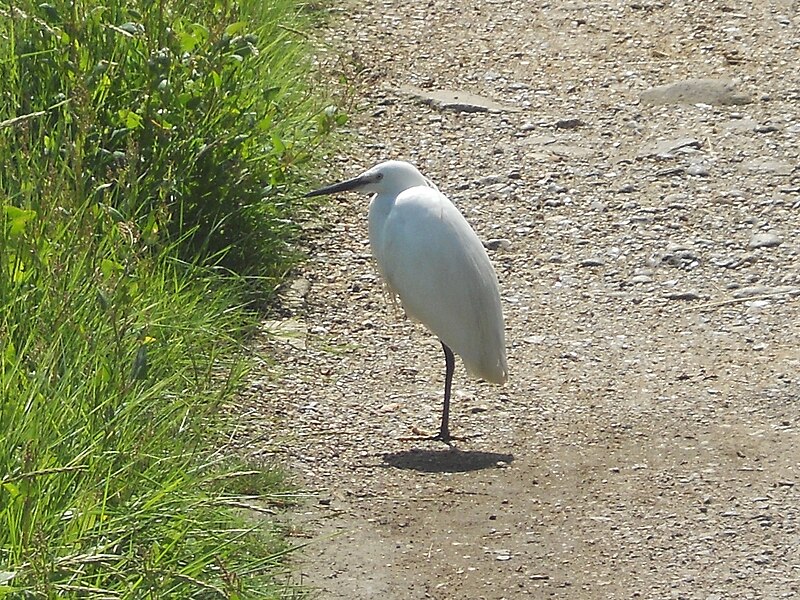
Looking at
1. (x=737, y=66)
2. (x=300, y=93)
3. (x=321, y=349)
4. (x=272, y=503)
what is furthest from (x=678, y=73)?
(x=272, y=503)

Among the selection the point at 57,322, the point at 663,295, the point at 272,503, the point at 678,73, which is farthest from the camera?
the point at 678,73

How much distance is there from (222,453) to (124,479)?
0.90 metres

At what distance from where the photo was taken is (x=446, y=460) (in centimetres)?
447

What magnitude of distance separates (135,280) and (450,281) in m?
0.98

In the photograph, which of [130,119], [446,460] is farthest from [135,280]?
[446,460]

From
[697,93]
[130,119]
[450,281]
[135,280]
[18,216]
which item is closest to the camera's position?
[18,216]

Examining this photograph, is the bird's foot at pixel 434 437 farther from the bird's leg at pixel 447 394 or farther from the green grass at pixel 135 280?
the green grass at pixel 135 280

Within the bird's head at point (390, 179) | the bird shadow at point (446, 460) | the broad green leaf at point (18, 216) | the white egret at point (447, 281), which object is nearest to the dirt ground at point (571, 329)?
the bird shadow at point (446, 460)

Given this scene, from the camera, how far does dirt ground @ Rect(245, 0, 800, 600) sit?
3.94 meters

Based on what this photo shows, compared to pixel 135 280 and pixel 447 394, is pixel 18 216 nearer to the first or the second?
pixel 135 280

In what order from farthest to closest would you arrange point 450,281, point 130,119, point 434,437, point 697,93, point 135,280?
point 697,93 → point 130,119 → point 450,281 → point 434,437 → point 135,280

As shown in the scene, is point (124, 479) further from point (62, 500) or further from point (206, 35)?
point (206, 35)

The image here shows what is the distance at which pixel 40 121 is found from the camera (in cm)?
488

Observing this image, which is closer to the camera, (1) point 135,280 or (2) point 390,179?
(1) point 135,280
